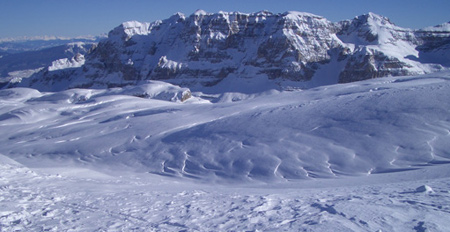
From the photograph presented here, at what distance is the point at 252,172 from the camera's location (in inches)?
355

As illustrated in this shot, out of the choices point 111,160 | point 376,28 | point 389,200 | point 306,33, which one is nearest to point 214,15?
point 306,33

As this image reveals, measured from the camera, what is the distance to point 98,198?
6.02 m

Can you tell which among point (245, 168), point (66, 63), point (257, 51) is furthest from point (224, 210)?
point (66, 63)

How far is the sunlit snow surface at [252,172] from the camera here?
4.61 metres

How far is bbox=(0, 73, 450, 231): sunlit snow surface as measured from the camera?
4.61 meters

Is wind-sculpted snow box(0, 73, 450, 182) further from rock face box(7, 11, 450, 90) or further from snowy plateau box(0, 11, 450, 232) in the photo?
rock face box(7, 11, 450, 90)

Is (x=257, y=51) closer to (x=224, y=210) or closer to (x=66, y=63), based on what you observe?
(x=66, y=63)

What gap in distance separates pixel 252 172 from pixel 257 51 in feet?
276

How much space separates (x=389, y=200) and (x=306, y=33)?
89836mm

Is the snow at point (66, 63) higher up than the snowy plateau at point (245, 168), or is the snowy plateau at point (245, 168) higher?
the snow at point (66, 63)

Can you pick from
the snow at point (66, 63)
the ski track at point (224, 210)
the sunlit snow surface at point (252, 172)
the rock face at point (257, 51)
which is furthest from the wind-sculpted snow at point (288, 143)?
the snow at point (66, 63)

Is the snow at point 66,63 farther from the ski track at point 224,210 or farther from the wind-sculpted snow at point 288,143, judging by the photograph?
the ski track at point 224,210

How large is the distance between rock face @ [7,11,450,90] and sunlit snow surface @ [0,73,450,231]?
230 ft

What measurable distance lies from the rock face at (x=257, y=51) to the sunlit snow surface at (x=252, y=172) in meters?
70.1
